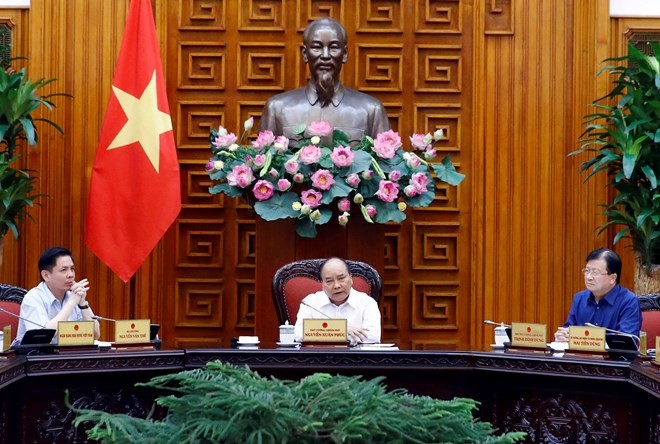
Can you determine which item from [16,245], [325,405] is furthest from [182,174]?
[325,405]

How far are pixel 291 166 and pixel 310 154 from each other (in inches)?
4.0

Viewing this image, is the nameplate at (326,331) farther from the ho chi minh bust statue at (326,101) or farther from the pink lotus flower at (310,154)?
the ho chi minh bust statue at (326,101)

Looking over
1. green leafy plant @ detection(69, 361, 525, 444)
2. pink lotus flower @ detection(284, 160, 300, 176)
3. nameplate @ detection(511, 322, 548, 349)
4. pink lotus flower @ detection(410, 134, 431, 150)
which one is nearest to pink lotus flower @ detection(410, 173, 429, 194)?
pink lotus flower @ detection(410, 134, 431, 150)

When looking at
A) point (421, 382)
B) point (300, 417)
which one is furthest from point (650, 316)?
point (300, 417)

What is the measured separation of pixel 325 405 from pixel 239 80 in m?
5.11

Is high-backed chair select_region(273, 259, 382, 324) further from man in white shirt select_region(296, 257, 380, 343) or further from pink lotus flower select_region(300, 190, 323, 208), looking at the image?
pink lotus flower select_region(300, 190, 323, 208)

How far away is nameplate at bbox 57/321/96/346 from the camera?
3850mm

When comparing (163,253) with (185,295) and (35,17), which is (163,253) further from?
(35,17)

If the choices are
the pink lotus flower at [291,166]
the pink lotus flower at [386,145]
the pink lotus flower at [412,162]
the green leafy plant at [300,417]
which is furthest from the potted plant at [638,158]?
the green leafy plant at [300,417]

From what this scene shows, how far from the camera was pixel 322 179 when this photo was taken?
206 inches

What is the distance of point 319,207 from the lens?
5383 mm

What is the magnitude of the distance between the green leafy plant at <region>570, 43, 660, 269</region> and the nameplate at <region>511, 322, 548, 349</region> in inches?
67.9

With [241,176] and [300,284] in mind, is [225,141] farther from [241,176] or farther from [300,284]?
[300,284]

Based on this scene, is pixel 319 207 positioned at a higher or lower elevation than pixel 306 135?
lower
